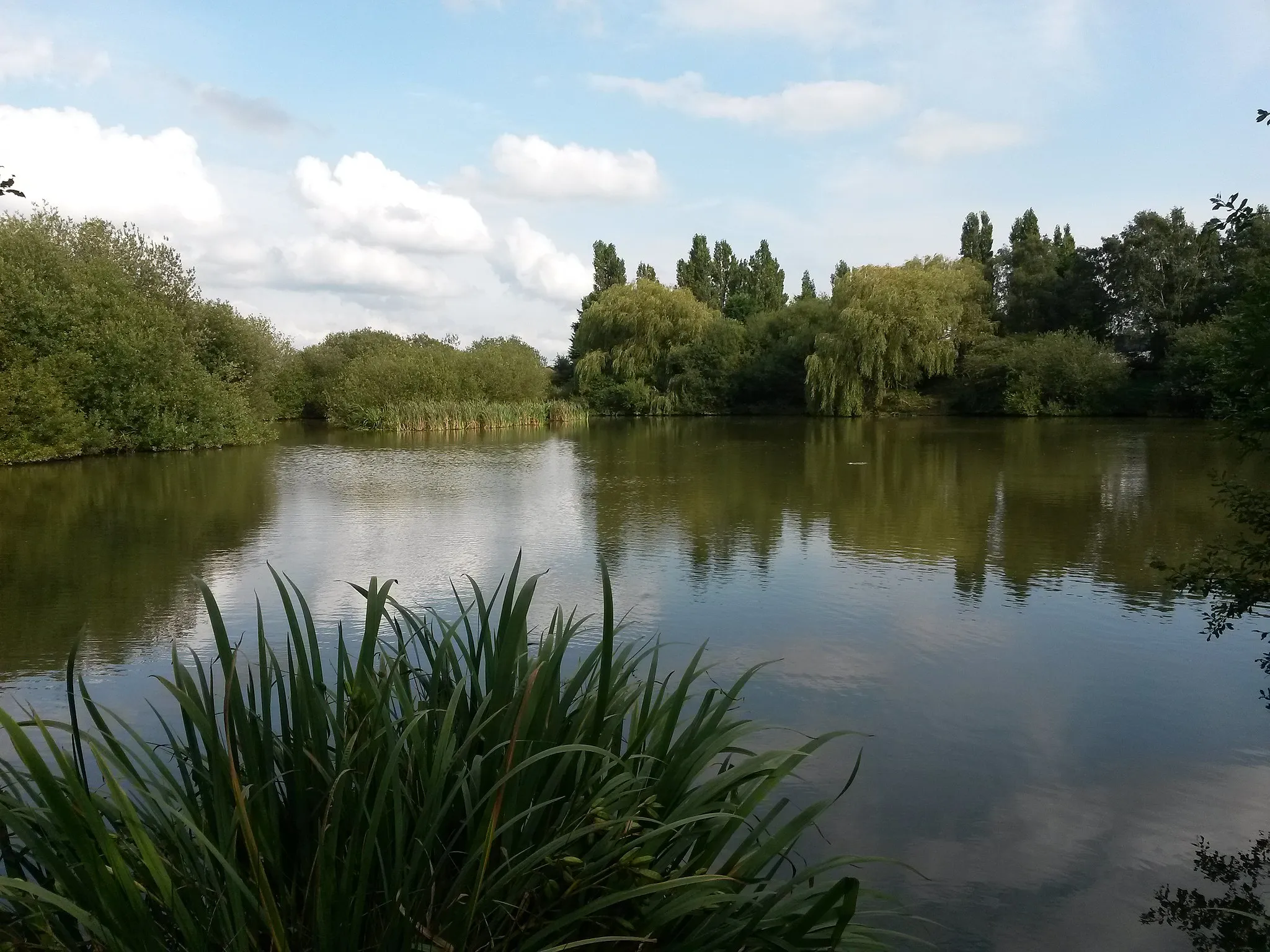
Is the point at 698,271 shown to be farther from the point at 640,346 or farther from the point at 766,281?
the point at 640,346

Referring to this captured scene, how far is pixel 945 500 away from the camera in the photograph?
13.0 meters

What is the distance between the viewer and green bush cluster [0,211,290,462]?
19328mm

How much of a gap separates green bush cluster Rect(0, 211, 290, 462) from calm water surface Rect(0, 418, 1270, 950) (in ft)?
6.73

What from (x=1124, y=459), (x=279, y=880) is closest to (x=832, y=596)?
(x=279, y=880)

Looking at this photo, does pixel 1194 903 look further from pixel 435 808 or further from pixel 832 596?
pixel 832 596

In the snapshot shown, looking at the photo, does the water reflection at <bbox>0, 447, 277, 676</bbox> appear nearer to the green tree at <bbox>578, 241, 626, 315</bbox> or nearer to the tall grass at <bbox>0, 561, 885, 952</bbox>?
the tall grass at <bbox>0, 561, 885, 952</bbox>

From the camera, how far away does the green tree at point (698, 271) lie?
2276 inches

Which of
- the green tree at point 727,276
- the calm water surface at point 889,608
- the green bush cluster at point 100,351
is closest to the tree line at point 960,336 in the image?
the green tree at point 727,276

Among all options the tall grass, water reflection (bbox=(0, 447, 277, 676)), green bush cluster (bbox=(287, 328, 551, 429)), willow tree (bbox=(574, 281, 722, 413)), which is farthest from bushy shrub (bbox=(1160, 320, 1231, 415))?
the tall grass

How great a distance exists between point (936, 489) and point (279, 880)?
519 inches

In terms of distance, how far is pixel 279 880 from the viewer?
2.02 metres

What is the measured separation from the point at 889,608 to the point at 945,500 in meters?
6.52

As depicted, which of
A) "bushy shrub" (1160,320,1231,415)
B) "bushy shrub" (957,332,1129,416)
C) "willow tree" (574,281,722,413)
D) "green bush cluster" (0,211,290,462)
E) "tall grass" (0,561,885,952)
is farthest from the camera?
"willow tree" (574,281,722,413)

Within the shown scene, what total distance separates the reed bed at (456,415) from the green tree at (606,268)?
1897 centimetres
